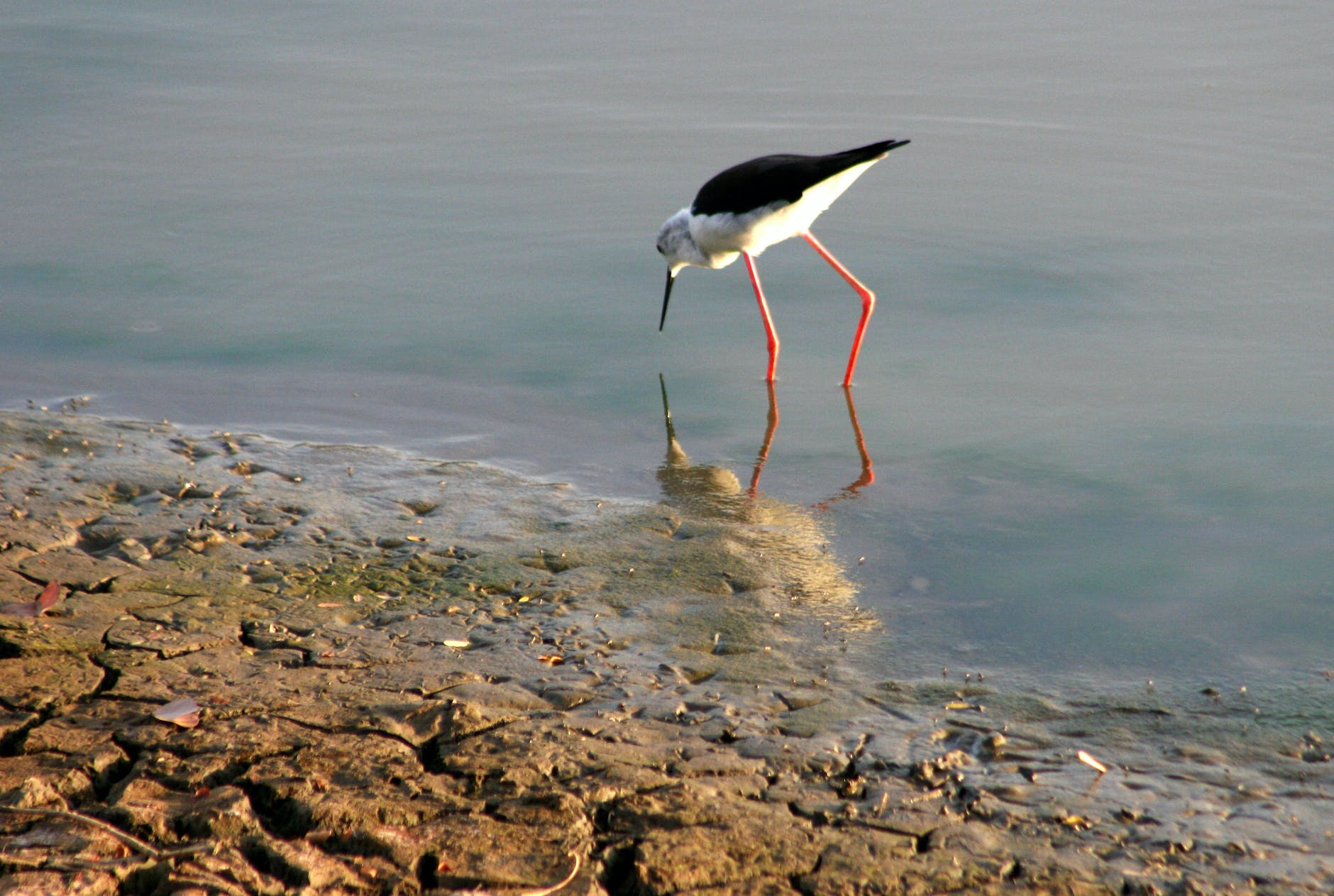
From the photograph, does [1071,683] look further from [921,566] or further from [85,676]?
[85,676]

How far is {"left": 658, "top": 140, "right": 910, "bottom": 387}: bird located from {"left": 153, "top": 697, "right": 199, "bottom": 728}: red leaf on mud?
379cm

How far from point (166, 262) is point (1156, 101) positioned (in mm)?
6968

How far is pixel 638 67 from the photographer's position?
10.3m

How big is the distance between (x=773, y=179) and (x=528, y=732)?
373 centimetres

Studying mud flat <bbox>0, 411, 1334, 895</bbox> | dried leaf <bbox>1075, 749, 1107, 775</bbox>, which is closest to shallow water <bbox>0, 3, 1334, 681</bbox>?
mud flat <bbox>0, 411, 1334, 895</bbox>

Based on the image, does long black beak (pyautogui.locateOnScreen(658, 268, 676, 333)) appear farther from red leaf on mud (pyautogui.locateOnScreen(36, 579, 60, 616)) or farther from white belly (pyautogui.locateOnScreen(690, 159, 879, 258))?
red leaf on mud (pyautogui.locateOnScreen(36, 579, 60, 616))

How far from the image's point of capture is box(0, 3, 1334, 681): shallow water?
4.68m

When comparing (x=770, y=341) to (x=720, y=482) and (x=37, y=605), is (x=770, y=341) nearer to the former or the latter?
(x=720, y=482)

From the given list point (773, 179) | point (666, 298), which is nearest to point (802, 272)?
point (666, 298)

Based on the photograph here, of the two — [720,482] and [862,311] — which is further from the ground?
[862,311]

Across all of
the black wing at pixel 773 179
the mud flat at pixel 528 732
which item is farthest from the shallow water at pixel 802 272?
the black wing at pixel 773 179

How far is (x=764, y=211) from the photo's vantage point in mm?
6203

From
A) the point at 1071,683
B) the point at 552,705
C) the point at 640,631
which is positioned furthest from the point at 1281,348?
the point at 552,705

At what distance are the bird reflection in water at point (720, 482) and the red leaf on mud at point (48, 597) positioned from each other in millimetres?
2233
